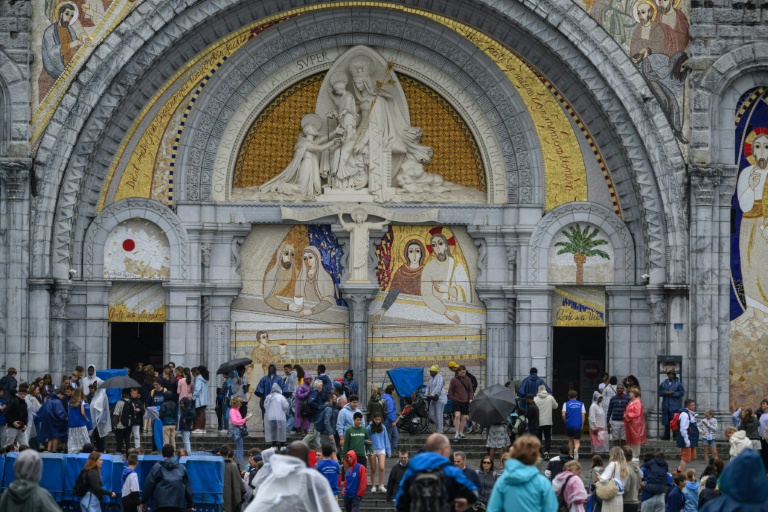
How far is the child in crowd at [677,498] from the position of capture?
25.8m

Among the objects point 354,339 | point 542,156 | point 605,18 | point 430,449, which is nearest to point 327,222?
point 354,339

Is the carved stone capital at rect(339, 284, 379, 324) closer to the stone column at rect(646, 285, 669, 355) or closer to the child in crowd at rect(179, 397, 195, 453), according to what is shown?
the stone column at rect(646, 285, 669, 355)

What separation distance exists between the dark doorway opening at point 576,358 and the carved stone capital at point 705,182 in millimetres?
5571

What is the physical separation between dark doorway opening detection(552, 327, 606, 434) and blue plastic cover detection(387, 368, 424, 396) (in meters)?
4.76

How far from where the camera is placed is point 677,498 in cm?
2578

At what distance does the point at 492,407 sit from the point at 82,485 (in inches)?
324

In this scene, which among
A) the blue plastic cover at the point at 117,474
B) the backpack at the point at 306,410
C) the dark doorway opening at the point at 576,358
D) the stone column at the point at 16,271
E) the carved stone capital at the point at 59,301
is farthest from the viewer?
A: the dark doorway opening at the point at 576,358

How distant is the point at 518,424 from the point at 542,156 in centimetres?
741

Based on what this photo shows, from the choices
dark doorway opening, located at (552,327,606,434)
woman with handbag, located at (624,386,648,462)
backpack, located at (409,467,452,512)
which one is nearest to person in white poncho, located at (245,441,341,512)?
backpack, located at (409,467,452,512)

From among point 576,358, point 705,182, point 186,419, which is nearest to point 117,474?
point 186,419

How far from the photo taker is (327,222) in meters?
38.9

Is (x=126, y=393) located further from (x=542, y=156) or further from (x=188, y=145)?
(x=542, y=156)

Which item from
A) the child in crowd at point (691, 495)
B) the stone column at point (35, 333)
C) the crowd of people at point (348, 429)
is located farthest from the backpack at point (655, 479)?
the stone column at point (35, 333)

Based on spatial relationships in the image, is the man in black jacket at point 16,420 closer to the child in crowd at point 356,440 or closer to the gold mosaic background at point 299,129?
the child in crowd at point 356,440
